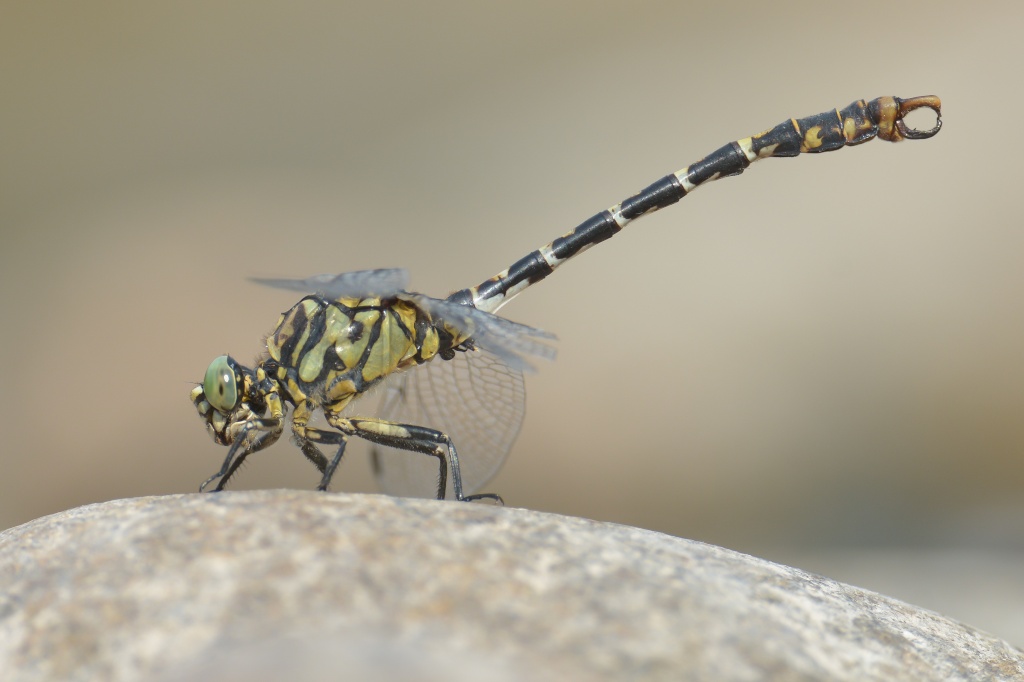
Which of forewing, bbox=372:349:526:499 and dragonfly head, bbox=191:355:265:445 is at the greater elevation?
dragonfly head, bbox=191:355:265:445

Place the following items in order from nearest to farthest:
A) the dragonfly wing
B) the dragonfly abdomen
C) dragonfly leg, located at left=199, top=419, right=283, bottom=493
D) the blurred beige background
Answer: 1. dragonfly leg, located at left=199, top=419, right=283, bottom=493
2. the dragonfly wing
3. the dragonfly abdomen
4. the blurred beige background

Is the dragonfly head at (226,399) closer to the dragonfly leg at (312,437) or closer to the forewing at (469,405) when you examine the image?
the dragonfly leg at (312,437)

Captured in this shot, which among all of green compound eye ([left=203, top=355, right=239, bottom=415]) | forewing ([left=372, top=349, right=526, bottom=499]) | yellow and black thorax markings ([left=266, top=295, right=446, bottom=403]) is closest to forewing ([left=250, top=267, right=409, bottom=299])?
yellow and black thorax markings ([left=266, top=295, right=446, bottom=403])

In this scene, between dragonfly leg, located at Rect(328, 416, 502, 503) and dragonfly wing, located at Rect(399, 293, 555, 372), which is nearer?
dragonfly wing, located at Rect(399, 293, 555, 372)

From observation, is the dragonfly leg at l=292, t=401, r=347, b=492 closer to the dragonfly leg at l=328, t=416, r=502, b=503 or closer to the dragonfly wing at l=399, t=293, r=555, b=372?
the dragonfly leg at l=328, t=416, r=502, b=503

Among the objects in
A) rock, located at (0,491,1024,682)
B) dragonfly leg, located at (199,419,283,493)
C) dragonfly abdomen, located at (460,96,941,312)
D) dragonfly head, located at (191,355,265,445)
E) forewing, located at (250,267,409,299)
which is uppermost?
dragonfly abdomen, located at (460,96,941,312)

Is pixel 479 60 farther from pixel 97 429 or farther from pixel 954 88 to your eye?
pixel 97 429

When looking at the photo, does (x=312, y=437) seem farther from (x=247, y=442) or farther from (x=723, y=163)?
(x=723, y=163)

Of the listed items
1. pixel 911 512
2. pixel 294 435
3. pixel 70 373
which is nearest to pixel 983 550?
pixel 911 512
